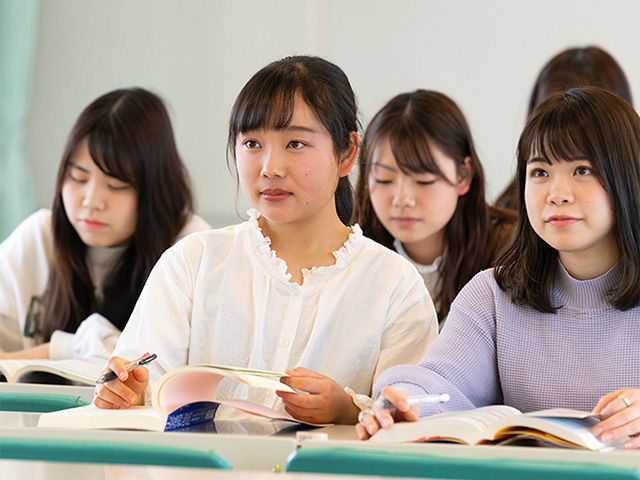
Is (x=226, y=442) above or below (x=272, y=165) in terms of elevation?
below

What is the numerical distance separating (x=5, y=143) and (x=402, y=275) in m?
2.88

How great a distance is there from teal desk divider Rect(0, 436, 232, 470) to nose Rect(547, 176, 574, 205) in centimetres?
71

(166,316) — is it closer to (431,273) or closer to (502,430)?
(502,430)

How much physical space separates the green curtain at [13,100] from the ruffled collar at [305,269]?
8.44 ft

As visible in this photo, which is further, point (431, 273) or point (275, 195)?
point (431, 273)

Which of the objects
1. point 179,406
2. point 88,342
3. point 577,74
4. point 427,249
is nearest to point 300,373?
point 179,406

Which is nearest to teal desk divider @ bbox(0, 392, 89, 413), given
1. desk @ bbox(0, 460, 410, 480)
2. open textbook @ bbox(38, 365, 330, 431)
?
open textbook @ bbox(38, 365, 330, 431)

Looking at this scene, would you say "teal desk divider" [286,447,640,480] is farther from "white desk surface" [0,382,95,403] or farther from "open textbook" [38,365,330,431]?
"white desk surface" [0,382,95,403]

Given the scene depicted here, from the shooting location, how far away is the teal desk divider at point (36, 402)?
1.34m

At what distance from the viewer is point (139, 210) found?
231cm

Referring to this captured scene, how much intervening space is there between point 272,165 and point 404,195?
83cm

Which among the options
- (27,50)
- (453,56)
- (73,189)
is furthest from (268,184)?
(27,50)

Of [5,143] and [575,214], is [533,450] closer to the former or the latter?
[575,214]

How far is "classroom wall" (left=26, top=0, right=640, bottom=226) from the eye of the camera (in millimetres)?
3770
